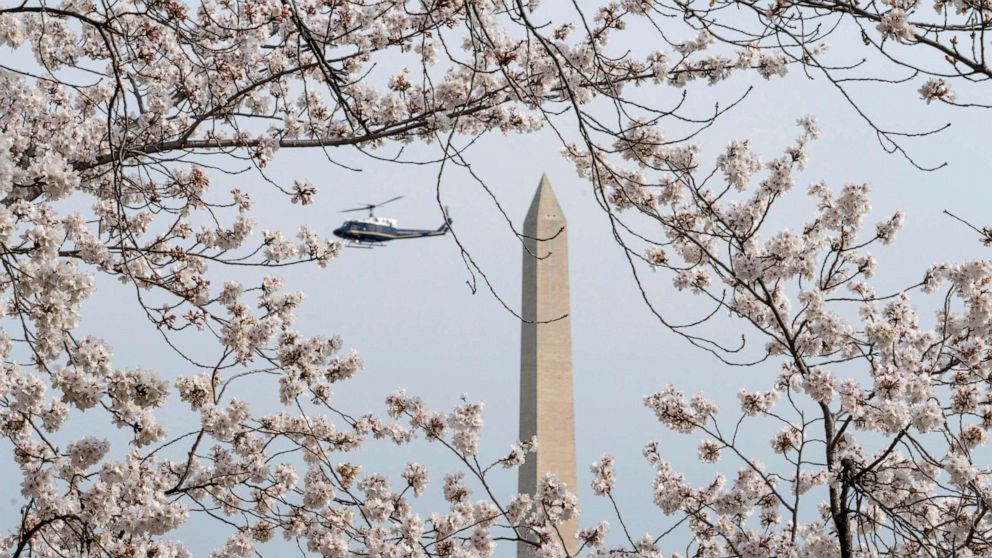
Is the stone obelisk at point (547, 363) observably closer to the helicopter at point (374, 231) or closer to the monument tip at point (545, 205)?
the monument tip at point (545, 205)

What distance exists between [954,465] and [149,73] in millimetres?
4193

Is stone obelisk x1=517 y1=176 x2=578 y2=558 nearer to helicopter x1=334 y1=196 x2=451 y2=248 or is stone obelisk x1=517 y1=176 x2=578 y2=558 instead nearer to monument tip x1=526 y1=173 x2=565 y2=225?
monument tip x1=526 y1=173 x2=565 y2=225

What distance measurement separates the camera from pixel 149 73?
5316mm

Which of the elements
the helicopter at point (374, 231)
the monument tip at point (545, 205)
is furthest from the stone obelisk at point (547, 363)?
the helicopter at point (374, 231)

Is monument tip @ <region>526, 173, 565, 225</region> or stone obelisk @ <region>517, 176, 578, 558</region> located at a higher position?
monument tip @ <region>526, 173, 565, 225</region>

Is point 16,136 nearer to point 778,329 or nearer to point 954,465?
point 778,329

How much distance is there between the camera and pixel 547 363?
1141 cm

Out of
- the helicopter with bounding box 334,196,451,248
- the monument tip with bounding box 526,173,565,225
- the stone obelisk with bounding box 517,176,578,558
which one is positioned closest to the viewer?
the stone obelisk with bounding box 517,176,578,558

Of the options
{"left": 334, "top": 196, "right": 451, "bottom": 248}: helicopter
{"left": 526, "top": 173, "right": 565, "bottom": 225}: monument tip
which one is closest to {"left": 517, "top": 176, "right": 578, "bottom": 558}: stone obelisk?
{"left": 526, "top": 173, "right": 565, "bottom": 225}: monument tip

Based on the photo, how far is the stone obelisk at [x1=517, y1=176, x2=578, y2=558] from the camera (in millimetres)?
11172

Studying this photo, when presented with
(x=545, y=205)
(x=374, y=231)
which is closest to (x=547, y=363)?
(x=545, y=205)

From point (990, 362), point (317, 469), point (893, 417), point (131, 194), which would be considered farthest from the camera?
point (131, 194)

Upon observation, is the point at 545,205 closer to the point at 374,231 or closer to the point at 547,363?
the point at 547,363

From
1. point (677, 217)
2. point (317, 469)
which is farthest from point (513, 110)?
point (317, 469)
